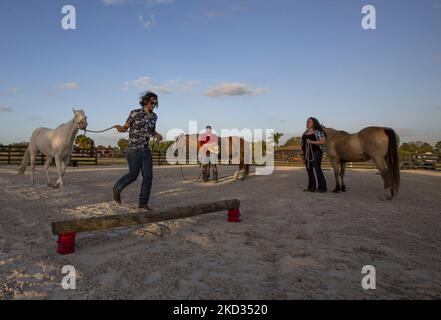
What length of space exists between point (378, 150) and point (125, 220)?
234 inches

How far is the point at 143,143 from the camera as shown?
4.87m

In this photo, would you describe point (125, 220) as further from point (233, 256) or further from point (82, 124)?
point (82, 124)

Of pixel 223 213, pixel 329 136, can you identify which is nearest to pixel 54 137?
pixel 223 213

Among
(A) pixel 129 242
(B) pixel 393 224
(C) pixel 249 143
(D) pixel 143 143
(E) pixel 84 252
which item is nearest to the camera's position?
(E) pixel 84 252

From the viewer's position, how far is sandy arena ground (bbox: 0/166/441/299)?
7.25 ft

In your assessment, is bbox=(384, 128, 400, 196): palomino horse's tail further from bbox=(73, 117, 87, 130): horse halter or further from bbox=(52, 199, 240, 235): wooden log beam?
bbox=(73, 117, 87, 130): horse halter

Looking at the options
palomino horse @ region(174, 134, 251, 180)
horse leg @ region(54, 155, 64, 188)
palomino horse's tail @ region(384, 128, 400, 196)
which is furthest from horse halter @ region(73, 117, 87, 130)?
palomino horse's tail @ region(384, 128, 400, 196)

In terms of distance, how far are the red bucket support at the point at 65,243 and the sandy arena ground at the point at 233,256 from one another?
0.10 metres

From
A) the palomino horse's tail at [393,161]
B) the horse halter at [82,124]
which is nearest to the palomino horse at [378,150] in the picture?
the palomino horse's tail at [393,161]

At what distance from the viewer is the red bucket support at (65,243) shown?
2889 millimetres

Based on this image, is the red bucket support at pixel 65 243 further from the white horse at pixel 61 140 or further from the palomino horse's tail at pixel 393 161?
the palomino horse's tail at pixel 393 161

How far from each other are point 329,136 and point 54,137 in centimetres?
777

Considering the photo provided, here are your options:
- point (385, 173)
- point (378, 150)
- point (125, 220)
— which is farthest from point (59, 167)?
point (385, 173)
